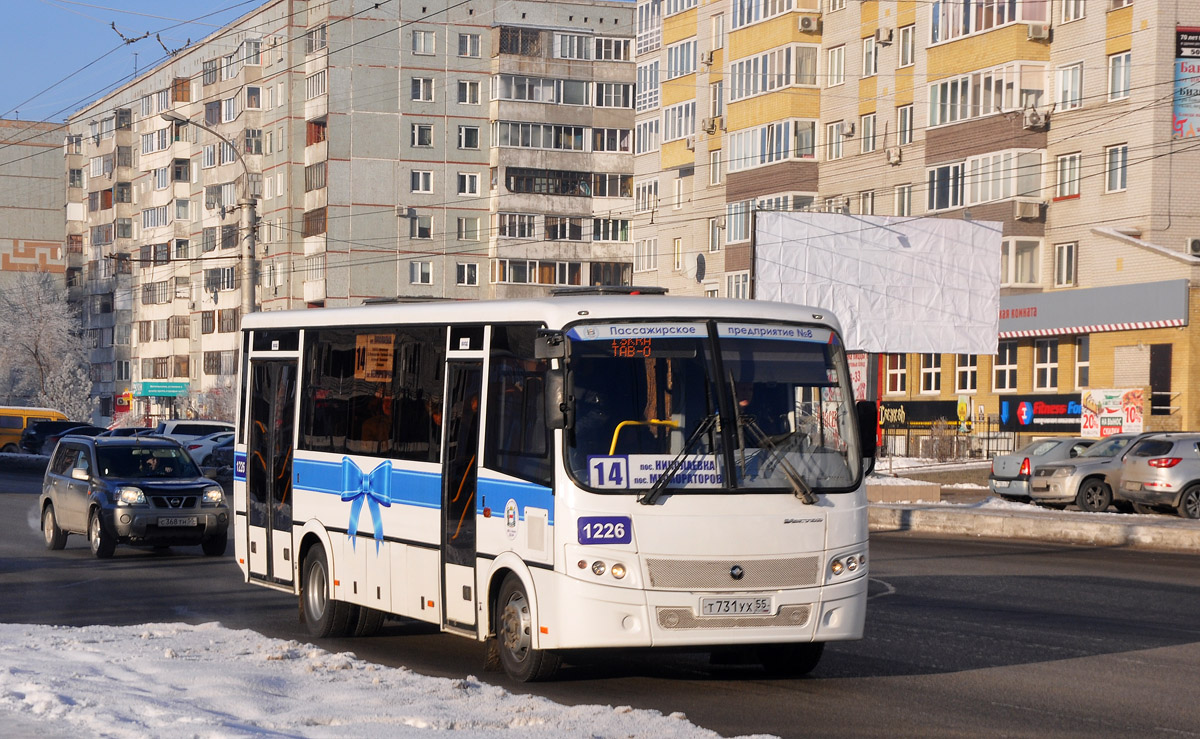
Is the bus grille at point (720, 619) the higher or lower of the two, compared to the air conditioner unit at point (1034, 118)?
lower

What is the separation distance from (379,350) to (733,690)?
4.11 meters

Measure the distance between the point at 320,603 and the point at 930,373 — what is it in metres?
46.1

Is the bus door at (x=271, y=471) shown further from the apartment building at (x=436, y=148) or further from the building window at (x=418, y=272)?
the building window at (x=418, y=272)

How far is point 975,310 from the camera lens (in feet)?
133

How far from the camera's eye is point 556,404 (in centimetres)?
1001

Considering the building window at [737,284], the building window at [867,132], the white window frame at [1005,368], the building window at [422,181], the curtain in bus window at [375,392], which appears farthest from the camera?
the building window at [422,181]

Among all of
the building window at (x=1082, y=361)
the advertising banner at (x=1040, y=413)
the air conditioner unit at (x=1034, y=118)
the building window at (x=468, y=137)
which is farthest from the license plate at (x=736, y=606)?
the building window at (x=468, y=137)

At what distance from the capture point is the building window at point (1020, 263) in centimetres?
5103

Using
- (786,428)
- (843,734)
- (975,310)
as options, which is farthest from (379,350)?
(975,310)

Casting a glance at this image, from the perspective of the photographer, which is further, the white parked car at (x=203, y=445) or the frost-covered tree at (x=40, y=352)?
the frost-covered tree at (x=40, y=352)

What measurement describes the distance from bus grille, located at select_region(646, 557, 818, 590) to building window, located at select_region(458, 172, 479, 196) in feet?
267

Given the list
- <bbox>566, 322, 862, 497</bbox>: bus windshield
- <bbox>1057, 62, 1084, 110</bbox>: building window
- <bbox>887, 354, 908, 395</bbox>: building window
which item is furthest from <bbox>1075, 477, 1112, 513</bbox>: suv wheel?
<bbox>887, 354, 908, 395</bbox>: building window

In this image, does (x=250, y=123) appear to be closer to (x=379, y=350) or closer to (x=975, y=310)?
(x=975, y=310)

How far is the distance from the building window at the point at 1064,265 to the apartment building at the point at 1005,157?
0.09 meters
